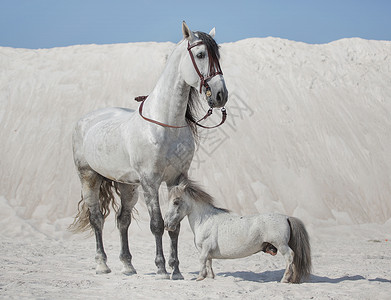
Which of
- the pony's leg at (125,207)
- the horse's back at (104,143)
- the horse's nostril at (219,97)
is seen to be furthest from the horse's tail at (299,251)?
the pony's leg at (125,207)

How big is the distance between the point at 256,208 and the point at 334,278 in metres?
8.25

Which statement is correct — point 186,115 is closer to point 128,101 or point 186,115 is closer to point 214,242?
point 214,242

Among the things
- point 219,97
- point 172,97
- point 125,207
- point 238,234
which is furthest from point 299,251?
point 125,207

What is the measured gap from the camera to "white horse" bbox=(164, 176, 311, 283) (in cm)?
560

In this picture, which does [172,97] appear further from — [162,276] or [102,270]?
[102,270]

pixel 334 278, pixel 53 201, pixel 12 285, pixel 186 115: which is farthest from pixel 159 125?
pixel 53 201

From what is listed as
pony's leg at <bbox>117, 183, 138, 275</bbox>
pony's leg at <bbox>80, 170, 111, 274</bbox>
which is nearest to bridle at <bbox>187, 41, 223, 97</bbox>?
pony's leg at <bbox>117, 183, 138, 275</bbox>

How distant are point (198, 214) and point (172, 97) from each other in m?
1.38

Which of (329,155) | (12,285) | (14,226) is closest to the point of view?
(12,285)

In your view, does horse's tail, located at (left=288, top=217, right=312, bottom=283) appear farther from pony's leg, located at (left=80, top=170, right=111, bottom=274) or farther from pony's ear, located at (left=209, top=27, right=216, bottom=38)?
pony's leg, located at (left=80, top=170, right=111, bottom=274)

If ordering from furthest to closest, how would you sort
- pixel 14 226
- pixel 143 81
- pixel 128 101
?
1. pixel 143 81
2. pixel 128 101
3. pixel 14 226

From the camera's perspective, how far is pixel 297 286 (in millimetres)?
5219

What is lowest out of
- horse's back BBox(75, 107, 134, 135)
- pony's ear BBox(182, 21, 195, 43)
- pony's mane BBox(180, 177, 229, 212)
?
pony's mane BBox(180, 177, 229, 212)

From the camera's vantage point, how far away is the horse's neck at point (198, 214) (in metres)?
5.83
